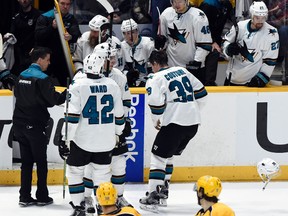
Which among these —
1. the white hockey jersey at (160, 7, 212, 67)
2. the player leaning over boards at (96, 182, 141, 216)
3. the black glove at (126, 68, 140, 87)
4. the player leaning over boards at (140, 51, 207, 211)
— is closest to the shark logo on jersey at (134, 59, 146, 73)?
the black glove at (126, 68, 140, 87)

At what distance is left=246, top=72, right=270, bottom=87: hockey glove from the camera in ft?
36.9

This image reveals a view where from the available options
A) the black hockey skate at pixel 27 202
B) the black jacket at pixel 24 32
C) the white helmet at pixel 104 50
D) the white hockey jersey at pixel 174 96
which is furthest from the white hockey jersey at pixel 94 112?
the black jacket at pixel 24 32

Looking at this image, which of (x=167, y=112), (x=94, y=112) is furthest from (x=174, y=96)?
(x=94, y=112)

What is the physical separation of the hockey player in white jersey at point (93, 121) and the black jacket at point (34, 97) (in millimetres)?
497

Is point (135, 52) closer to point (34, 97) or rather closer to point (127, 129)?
point (127, 129)

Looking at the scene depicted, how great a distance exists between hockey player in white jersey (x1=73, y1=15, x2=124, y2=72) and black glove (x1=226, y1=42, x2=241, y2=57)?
106 cm

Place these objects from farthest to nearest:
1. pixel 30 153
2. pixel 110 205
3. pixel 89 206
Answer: pixel 30 153
pixel 89 206
pixel 110 205

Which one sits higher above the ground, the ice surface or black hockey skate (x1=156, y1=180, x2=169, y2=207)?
black hockey skate (x1=156, y1=180, x2=169, y2=207)

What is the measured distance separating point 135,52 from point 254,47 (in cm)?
117

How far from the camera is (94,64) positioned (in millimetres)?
9555

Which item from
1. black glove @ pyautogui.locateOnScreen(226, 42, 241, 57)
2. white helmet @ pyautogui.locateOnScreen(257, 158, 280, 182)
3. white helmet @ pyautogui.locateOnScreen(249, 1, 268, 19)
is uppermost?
white helmet @ pyautogui.locateOnScreen(249, 1, 268, 19)

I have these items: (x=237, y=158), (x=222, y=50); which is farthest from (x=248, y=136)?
(x=222, y=50)

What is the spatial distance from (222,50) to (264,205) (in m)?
1.90

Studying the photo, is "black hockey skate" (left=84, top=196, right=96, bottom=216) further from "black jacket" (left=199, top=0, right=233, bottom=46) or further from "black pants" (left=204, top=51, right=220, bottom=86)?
"black jacket" (left=199, top=0, right=233, bottom=46)
